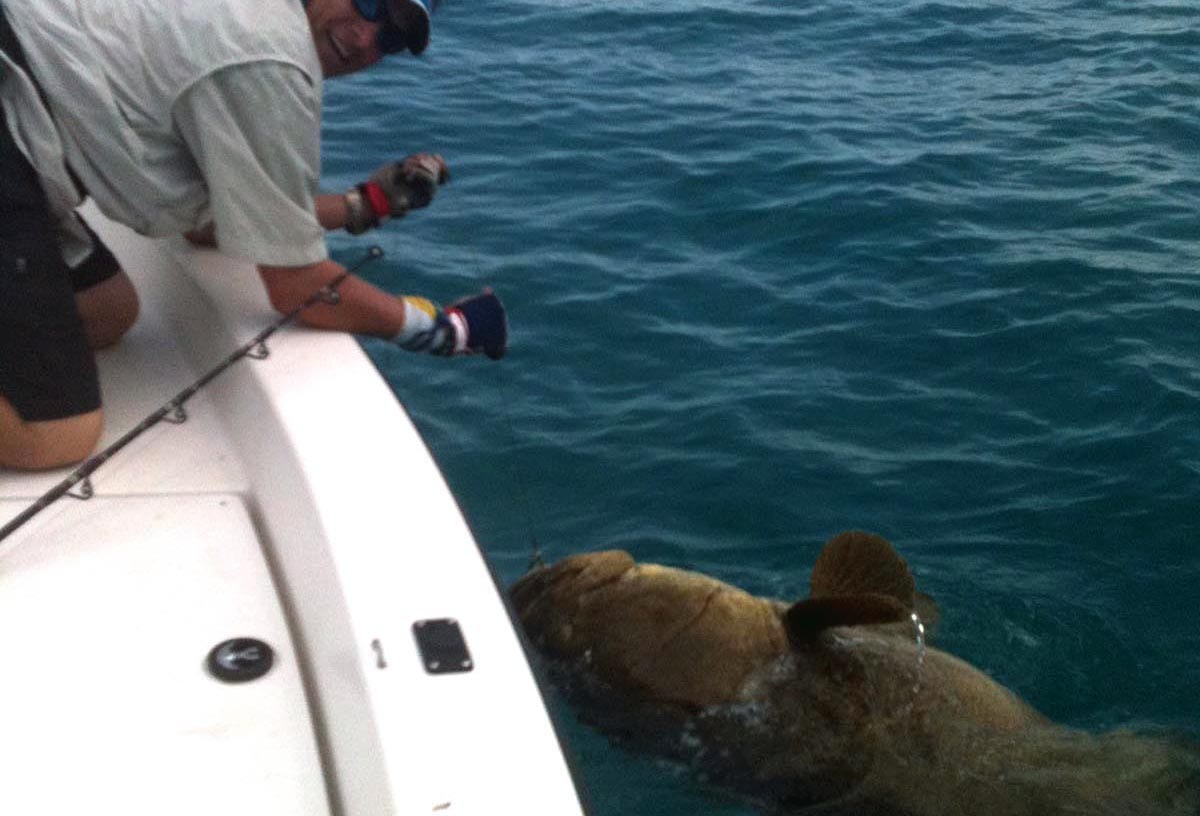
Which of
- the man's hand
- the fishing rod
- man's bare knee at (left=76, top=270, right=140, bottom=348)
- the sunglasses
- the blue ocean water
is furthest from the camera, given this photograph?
the blue ocean water

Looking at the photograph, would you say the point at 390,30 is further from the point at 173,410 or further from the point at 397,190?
the point at 173,410

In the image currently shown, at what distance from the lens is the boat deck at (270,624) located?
2.34m

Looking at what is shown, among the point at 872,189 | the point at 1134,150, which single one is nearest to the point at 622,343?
the point at 872,189

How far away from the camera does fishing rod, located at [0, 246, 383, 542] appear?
297 cm

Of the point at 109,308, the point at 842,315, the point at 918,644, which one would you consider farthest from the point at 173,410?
the point at 842,315

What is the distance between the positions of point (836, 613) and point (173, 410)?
1585mm

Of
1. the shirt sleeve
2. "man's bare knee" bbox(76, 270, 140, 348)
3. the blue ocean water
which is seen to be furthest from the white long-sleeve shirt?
the blue ocean water

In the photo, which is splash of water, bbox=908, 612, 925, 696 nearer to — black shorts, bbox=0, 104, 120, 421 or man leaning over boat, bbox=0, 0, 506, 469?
man leaning over boat, bbox=0, 0, 506, 469

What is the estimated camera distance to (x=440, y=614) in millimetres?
2582

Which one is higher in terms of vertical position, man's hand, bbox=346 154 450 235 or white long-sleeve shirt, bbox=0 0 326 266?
white long-sleeve shirt, bbox=0 0 326 266

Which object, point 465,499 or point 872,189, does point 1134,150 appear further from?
point 465,499

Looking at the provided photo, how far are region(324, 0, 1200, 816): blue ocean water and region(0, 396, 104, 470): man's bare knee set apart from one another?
1.32 m

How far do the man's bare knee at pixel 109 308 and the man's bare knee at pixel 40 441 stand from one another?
46cm

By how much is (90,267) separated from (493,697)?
1943mm
